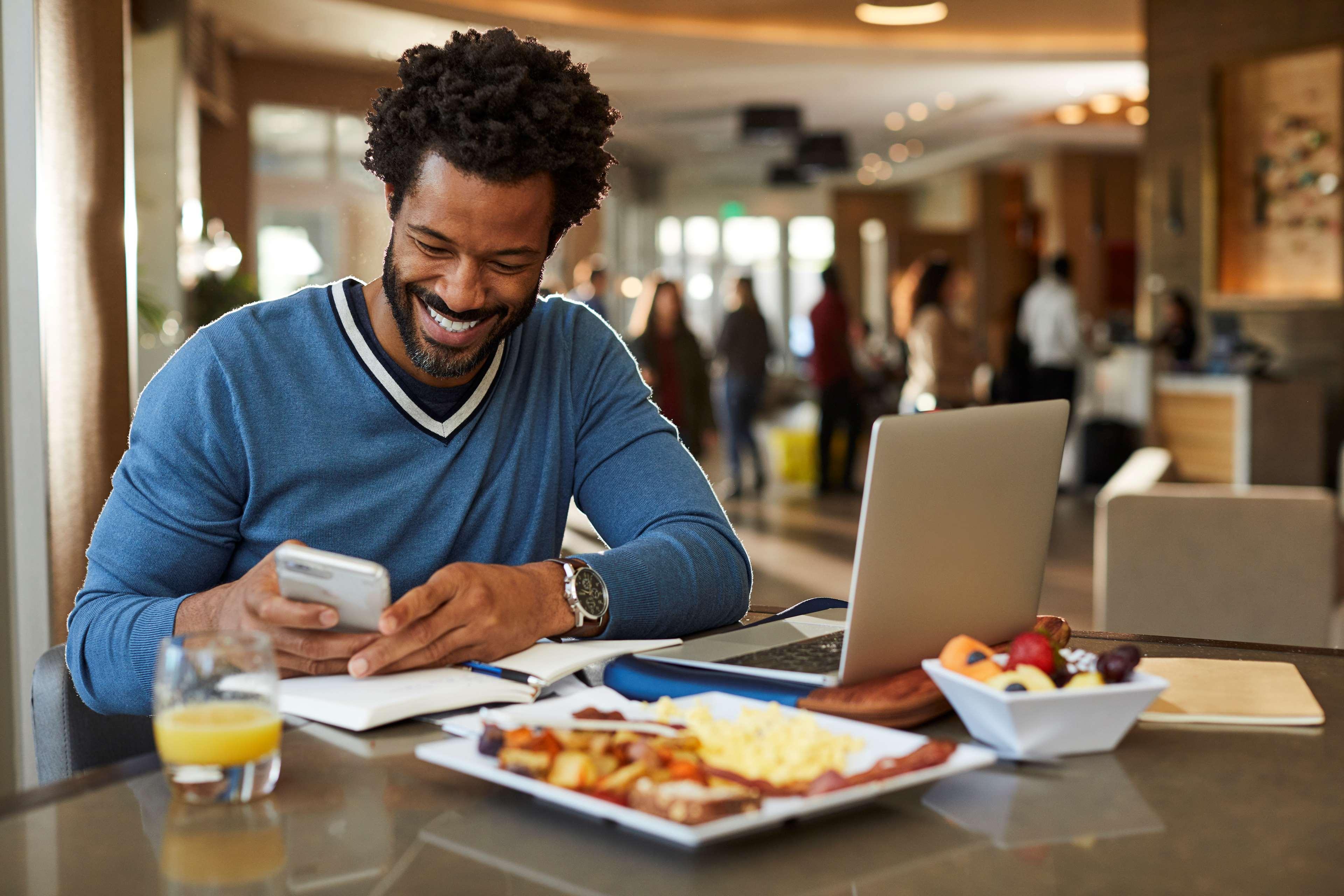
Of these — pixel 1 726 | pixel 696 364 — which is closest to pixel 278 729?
pixel 1 726

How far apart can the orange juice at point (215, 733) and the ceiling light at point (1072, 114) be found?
38.1 feet

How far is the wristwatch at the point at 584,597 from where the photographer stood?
125cm

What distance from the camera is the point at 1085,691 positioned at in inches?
35.4

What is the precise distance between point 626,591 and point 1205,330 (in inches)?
288

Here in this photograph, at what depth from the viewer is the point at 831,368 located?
27.4 feet

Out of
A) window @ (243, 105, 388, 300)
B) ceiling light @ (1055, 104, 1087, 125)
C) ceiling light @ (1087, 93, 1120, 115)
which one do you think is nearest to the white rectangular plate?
window @ (243, 105, 388, 300)

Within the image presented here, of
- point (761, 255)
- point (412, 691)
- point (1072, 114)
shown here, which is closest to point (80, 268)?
point (412, 691)

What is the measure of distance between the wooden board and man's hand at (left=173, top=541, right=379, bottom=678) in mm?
638

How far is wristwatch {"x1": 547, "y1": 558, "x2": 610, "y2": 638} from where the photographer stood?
49.2 inches

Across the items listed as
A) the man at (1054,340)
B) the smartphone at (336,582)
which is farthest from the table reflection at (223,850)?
the man at (1054,340)

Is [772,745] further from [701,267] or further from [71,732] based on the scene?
[701,267]

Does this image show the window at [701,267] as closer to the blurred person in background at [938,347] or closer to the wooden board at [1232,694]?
the blurred person in background at [938,347]

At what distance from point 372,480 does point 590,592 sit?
29 cm

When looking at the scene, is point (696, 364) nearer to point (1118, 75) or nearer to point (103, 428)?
point (1118, 75)
